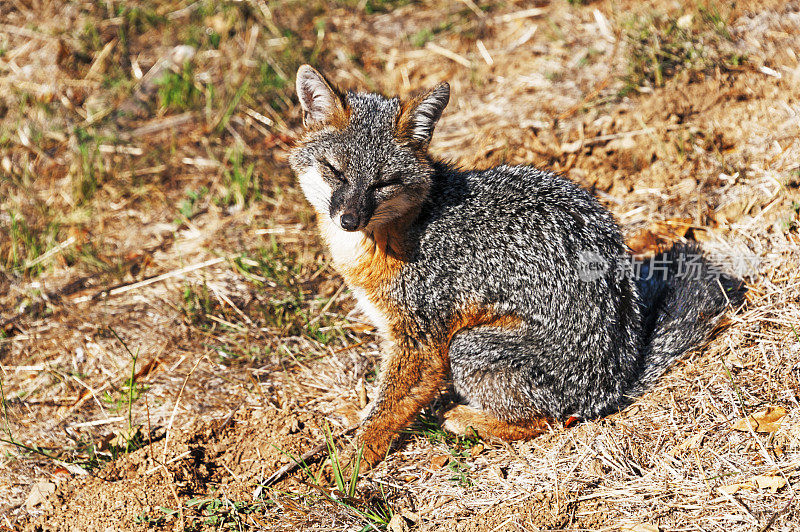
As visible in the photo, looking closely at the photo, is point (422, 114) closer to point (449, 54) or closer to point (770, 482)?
point (770, 482)

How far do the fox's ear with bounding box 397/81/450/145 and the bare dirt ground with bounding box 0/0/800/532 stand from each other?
187cm

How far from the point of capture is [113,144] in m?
8.15

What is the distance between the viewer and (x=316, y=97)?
193 inches

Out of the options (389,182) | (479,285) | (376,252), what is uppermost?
(389,182)

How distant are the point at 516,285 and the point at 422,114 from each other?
53.9 inches

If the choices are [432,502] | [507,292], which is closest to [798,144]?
[507,292]

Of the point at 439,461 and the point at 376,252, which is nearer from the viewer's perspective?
the point at 439,461

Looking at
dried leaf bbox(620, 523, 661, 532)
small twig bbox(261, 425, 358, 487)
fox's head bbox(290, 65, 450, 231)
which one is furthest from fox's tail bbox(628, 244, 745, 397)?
small twig bbox(261, 425, 358, 487)

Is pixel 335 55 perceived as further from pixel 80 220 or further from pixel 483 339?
pixel 483 339

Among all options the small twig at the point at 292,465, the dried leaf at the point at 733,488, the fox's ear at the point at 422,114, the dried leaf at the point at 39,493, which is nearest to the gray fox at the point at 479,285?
the fox's ear at the point at 422,114

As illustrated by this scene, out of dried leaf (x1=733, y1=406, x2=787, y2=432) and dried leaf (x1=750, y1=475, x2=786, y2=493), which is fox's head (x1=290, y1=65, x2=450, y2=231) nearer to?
dried leaf (x1=733, y1=406, x2=787, y2=432)

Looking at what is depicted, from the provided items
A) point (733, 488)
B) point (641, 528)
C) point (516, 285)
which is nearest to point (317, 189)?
point (516, 285)

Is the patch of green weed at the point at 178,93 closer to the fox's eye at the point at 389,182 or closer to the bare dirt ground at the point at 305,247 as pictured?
the bare dirt ground at the point at 305,247

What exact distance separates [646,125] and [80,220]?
237 inches
